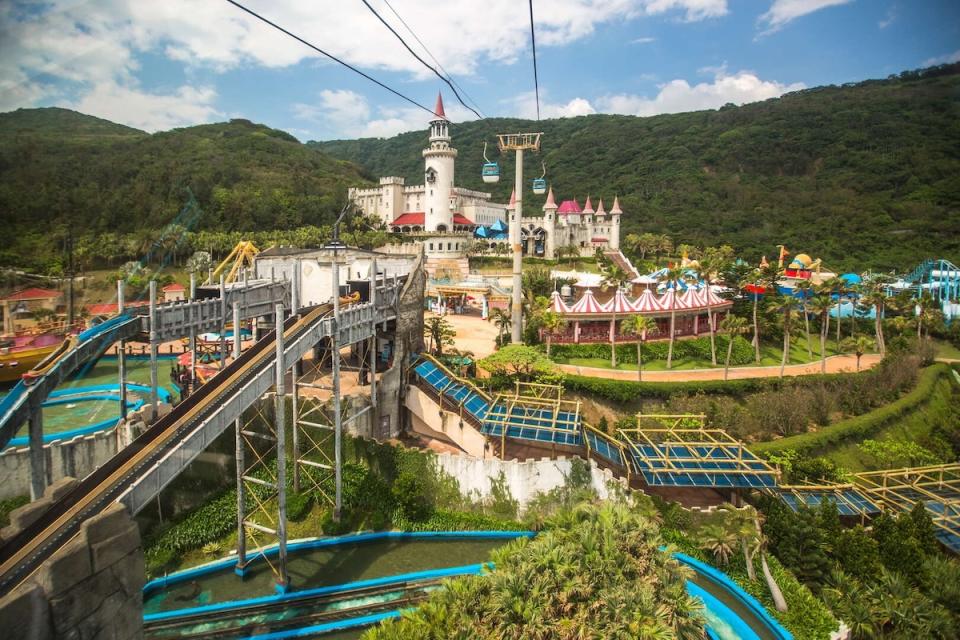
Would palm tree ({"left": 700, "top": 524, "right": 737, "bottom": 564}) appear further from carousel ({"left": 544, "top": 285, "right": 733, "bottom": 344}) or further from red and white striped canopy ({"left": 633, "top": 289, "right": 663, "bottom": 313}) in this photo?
red and white striped canopy ({"left": 633, "top": 289, "right": 663, "bottom": 313})

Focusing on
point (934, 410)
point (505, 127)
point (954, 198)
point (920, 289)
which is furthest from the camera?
point (505, 127)

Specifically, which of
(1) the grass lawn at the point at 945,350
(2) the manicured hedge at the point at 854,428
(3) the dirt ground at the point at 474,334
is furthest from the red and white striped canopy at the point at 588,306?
(1) the grass lawn at the point at 945,350

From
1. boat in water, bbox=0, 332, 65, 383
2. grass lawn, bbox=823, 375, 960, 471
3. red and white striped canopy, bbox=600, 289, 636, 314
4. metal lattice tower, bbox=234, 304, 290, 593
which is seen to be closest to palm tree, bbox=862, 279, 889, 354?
grass lawn, bbox=823, 375, 960, 471

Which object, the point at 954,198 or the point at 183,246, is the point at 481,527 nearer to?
the point at 183,246

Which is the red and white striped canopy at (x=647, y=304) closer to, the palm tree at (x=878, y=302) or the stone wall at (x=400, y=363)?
the palm tree at (x=878, y=302)

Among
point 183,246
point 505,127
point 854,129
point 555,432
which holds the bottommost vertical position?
point 555,432

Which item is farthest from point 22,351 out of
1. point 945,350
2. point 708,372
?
point 945,350

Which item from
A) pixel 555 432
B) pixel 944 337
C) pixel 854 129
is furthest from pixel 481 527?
pixel 854 129

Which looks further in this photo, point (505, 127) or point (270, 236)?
point (505, 127)
